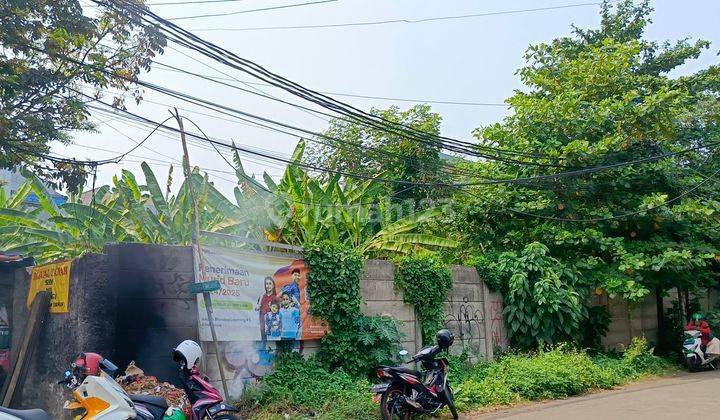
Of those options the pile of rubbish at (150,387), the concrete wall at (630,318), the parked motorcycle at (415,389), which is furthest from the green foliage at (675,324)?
the pile of rubbish at (150,387)

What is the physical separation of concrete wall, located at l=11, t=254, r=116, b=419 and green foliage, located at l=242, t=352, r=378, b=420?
2174 mm

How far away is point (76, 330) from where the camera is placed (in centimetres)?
776

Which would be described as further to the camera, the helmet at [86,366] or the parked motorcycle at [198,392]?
the parked motorcycle at [198,392]

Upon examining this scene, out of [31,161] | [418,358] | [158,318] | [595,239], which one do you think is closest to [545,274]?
[595,239]

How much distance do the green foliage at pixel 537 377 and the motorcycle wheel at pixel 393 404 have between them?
1.64 metres

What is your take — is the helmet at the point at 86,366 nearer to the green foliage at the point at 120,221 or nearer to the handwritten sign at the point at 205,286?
the handwritten sign at the point at 205,286

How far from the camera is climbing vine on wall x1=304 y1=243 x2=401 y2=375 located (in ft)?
32.8

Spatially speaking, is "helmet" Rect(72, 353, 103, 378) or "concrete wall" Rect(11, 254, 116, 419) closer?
"helmet" Rect(72, 353, 103, 378)

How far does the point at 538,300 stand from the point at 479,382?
107 inches

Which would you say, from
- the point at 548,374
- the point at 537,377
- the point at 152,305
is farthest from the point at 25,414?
the point at 548,374

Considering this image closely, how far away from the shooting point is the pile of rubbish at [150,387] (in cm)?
748

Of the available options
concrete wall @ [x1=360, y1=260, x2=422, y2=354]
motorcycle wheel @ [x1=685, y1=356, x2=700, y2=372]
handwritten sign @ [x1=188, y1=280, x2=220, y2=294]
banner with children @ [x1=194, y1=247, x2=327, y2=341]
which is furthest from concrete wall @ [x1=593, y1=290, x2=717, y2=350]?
handwritten sign @ [x1=188, y1=280, x2=220, y2=294]

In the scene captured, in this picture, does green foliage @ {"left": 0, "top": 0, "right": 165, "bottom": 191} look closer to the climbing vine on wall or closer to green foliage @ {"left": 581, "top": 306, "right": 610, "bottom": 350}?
the climbing vine on wall

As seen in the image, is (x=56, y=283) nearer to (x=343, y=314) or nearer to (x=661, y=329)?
(x=343, y=314)
